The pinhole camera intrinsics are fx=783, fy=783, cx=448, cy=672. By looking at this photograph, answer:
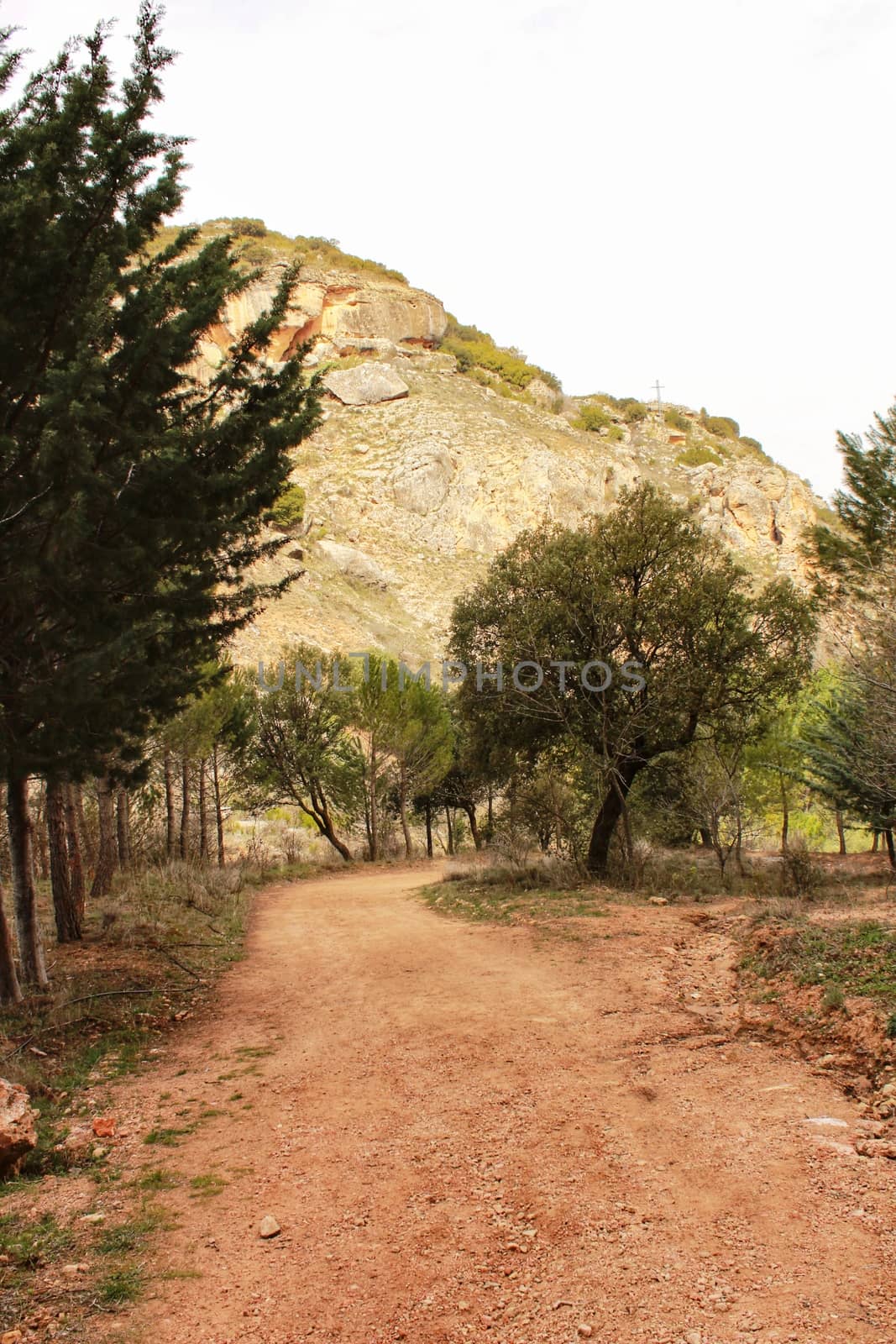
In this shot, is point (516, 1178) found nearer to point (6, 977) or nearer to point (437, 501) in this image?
point (6, 977)

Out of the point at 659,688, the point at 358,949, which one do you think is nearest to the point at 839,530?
the point at 659,688

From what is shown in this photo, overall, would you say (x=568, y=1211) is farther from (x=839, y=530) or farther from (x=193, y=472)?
(x=839, y=530)

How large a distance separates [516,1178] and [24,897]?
5.69 meters

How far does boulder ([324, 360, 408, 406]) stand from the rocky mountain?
0.43 feet

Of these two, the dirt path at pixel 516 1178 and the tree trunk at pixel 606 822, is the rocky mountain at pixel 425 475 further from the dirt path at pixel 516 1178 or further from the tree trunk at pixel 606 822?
the dirt path at pixel 516 1178

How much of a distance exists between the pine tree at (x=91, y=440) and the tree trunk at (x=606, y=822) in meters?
10.0

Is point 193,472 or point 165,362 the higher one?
point 165,362

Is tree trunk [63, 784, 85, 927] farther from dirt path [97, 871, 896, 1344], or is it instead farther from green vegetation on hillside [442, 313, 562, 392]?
green vegetation on hillside [442, 313, 562, 392]

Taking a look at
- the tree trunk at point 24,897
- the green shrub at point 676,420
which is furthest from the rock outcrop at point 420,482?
the tree trunk at point 24,897

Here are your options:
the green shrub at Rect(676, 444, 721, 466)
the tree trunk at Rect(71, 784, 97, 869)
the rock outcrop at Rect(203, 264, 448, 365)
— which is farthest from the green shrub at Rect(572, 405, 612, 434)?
the tree trunk at Rect(71, 784, 97, 869)

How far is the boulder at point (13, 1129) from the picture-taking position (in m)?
3.94

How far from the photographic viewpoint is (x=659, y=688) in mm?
14203

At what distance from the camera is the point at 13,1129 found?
3992mm

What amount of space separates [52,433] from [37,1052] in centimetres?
456
